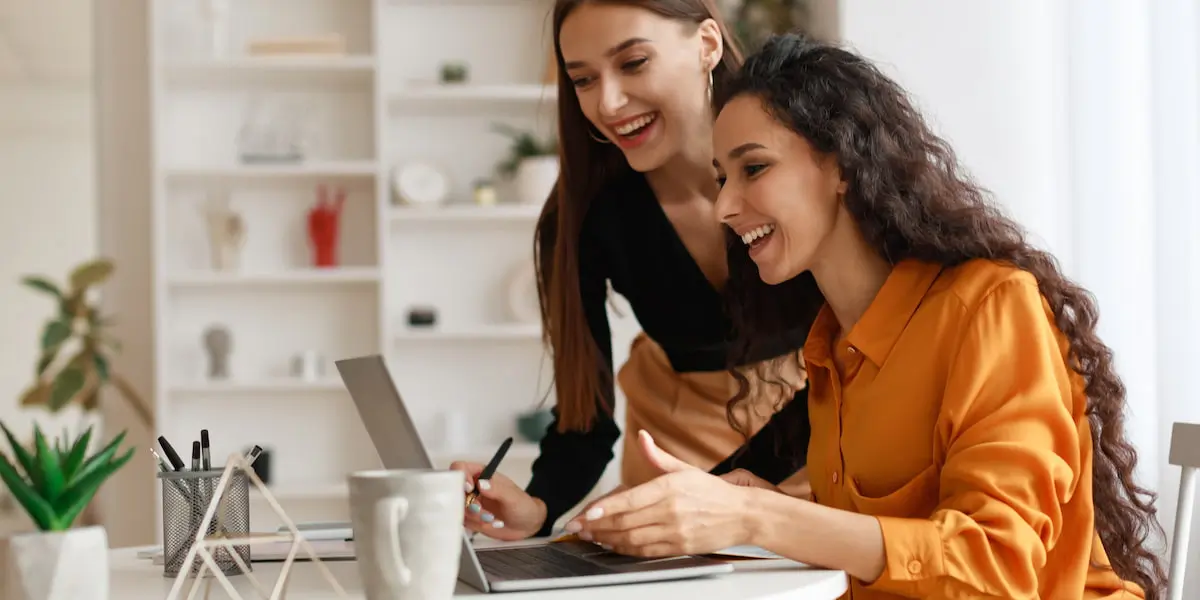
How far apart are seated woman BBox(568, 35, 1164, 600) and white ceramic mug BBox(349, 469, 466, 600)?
0.30 m

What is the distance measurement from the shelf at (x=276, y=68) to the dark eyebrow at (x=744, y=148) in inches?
123

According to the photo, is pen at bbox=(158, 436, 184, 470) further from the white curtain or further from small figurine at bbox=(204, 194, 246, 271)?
small figurine at bbox=(204, 194, 246, 271)

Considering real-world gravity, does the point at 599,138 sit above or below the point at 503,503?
above

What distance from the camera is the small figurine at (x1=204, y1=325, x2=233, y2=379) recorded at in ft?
14.6

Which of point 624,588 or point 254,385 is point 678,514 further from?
point 254,385

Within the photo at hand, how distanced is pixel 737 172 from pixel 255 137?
336cm

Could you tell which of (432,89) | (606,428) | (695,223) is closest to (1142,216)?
(695,223)

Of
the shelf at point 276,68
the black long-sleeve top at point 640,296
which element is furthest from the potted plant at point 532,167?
the black long-sleeve top at point 640,296

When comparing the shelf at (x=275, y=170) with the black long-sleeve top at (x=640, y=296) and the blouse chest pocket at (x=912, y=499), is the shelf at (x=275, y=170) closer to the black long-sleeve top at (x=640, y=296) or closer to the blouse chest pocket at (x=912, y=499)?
the black long-sleeve top at (x=640, y=296)

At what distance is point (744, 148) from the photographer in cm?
147

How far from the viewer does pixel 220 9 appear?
14.7ft

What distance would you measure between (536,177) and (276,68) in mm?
988

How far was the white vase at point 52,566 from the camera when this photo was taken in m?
0.86

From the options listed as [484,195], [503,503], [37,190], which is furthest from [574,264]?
[37,190]
